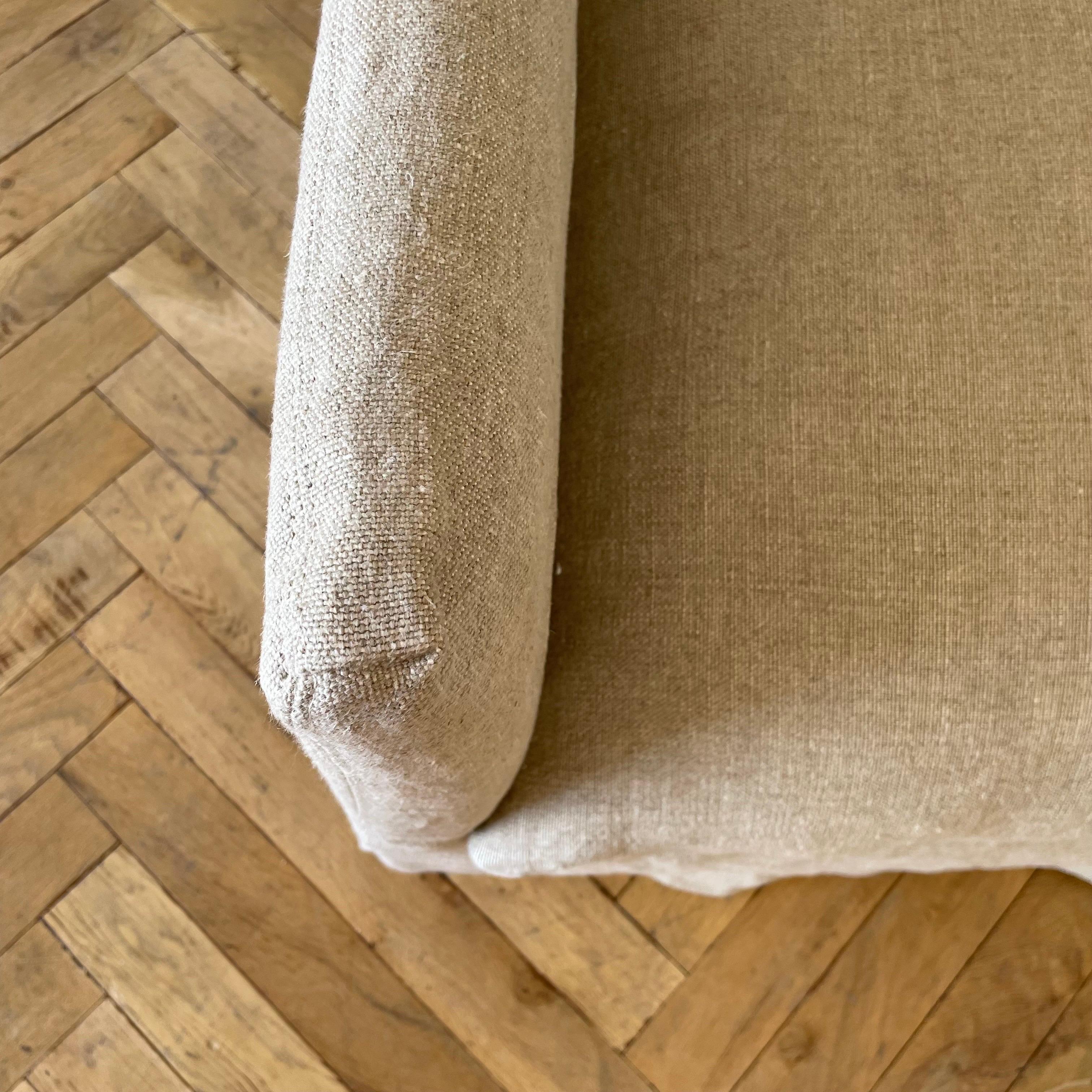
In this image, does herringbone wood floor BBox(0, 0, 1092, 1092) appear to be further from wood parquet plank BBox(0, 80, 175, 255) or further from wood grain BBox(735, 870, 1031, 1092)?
wood parquet plank BBox(0, 80, 175, 255)

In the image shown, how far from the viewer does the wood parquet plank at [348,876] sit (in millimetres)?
938

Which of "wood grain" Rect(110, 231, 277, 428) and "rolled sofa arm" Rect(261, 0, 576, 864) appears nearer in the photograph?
"rolled sofa arm" Rect(261, 0, 576, 864)

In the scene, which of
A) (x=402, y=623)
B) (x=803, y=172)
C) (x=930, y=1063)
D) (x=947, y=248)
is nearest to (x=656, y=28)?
(x=803, y=172)

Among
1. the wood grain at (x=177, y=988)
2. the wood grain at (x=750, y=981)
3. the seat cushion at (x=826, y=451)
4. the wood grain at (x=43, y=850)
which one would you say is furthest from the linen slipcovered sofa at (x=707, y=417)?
the wood grain at (x=43, y=850)

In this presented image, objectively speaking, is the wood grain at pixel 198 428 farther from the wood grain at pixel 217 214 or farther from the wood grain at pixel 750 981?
the wood grain at pixel 750 981

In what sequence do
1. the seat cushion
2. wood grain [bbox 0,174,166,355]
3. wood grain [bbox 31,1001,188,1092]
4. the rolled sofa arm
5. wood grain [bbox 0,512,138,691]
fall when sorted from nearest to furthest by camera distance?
the rolled sofa arm, the seat cushion, wood grain [bbox 31,1001,188,1092], wood grain [bbox 0,512,138,691], wood grain [bbox 0,174,166,355]

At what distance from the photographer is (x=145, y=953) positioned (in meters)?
0.96

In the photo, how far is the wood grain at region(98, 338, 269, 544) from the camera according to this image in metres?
1.09

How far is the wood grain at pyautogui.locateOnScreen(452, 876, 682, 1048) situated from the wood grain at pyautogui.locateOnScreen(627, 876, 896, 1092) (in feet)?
0.07

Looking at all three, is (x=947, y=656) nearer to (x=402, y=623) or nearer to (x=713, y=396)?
(x=713, y=396)

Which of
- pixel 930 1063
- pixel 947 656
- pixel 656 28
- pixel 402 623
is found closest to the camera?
pixel 402 623

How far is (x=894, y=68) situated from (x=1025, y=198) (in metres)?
0.14

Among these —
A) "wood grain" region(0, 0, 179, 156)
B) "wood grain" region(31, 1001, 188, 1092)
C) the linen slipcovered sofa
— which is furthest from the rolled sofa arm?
"wood grain" region(0, 0, 179, 156)

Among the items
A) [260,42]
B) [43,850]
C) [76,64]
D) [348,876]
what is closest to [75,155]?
[76,64]
